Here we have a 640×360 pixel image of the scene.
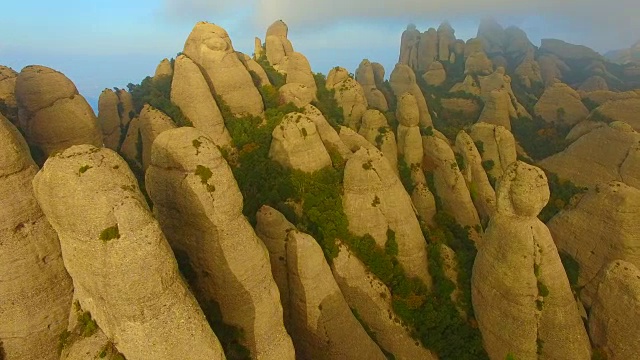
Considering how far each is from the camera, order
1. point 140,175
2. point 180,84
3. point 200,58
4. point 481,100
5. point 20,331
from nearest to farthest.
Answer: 1. point 20,331
2. point 140,175
3. point 180,84
4. point 200,58
5. point 481,100

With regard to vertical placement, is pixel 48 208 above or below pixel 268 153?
above

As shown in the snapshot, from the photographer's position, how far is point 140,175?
3969 cm

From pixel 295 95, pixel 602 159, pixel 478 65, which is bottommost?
pixel 602 159

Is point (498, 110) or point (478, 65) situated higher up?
point (478, 65)

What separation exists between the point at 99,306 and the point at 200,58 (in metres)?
36.1

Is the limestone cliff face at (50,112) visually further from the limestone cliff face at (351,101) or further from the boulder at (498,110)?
the boulder at (498,110)

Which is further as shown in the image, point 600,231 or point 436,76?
point 436,76

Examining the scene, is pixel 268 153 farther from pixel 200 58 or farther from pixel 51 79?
pixel 51 79

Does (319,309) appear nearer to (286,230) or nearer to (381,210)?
(286,230)

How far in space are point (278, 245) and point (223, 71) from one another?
87.8 ft

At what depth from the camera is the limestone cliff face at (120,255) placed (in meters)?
15.8

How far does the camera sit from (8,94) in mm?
37344

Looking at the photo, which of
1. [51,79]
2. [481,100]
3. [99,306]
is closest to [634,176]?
[481,100]

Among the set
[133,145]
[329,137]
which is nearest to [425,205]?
[329,137]
